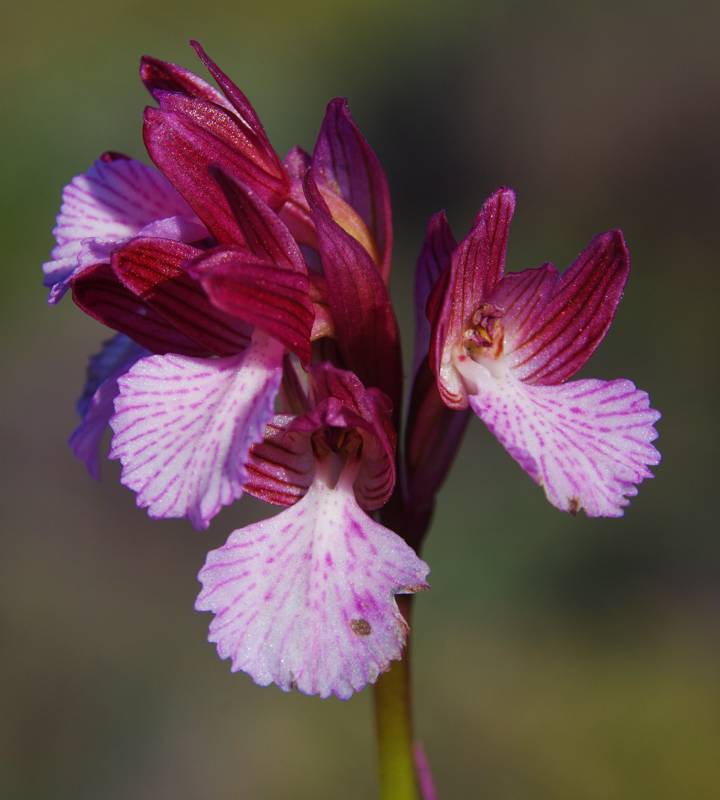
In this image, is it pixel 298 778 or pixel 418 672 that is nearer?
pixel 298 778

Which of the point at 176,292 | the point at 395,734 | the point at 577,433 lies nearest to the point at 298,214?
the point at 176,292

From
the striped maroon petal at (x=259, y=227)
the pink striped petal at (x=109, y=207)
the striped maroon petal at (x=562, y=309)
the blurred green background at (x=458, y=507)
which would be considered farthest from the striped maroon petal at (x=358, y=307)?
the blurred green background at (x=458, y=507)

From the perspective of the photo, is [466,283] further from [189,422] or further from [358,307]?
[189,422]

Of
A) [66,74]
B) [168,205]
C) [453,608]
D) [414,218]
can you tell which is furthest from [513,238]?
[168,205]

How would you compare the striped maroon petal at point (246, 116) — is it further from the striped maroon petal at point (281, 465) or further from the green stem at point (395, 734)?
the green stem at point (395, 734)

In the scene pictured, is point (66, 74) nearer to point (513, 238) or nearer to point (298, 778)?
point (513, 238)

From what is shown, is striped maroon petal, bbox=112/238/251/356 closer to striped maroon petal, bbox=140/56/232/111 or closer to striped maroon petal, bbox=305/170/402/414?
striped maroon petal, bbox=305/170/402/414
